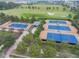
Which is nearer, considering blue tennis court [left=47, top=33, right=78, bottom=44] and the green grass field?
blue tennis court [left=47, top=33, right=78, bottom=44]

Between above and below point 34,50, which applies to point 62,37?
above

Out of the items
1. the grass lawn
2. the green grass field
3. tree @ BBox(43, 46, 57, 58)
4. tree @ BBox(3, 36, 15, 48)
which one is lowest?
tree @ BBox(43, 46, 57, 58)

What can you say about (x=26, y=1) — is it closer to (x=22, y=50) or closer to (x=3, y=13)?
(x=3, y=13)

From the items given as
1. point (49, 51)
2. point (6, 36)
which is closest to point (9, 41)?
point (6, 36)

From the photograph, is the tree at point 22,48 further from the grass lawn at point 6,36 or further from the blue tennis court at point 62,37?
the blue tennis court at point 62,37

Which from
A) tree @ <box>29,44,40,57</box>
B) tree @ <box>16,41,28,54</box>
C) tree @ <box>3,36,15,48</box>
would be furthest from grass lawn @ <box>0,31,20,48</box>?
tree @ <box>29,44,40,57</box>

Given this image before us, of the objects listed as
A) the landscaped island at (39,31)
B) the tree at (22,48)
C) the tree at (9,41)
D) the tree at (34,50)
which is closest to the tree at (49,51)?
the landscaped island at (39,31)

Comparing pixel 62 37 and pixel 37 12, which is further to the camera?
pixel 37 12

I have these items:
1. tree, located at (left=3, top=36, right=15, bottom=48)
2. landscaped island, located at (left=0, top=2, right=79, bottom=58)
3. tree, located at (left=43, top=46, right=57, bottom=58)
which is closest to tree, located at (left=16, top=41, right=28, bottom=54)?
landscaped island, located at (left=0, top=2, right=79, bottom=58)

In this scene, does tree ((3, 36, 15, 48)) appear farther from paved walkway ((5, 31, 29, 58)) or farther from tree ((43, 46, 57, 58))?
tree ((43, 46, 57, 58))

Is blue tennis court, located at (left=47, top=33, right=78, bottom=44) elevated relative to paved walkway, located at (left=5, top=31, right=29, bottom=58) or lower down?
elevated

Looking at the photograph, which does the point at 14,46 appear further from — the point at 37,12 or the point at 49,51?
the point at 37,12

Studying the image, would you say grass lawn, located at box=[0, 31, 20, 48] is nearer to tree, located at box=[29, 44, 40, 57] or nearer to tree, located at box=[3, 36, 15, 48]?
tree, located at box=[3, 36, 15, 48]
